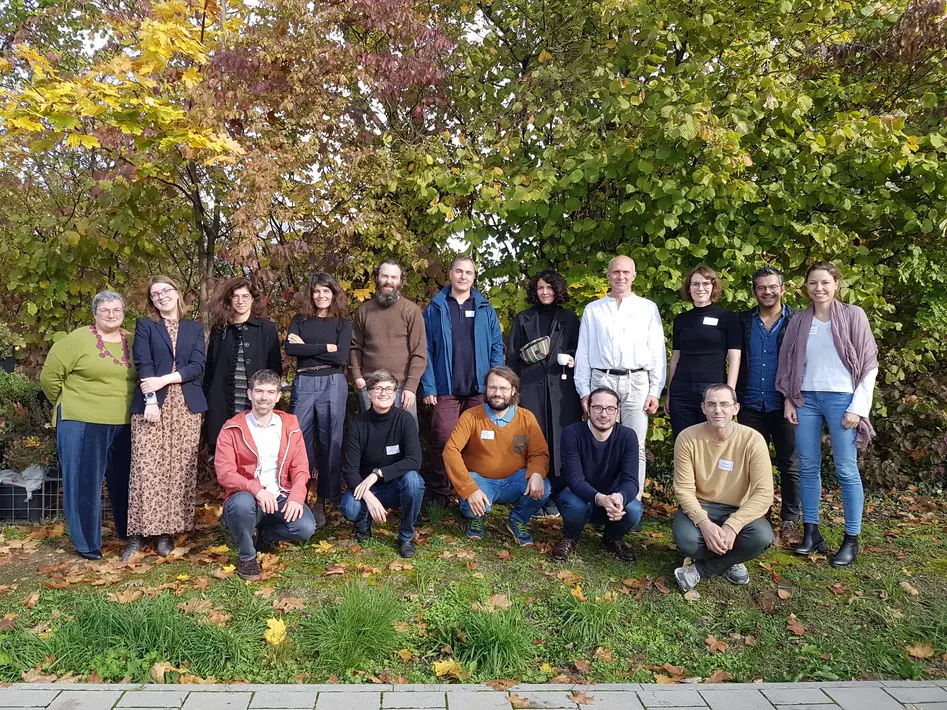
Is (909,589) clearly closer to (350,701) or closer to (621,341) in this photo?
(621,341)

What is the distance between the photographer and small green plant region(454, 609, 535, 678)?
338 centimetres

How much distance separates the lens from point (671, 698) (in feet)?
10.2

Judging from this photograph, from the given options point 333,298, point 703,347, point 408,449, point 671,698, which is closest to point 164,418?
point 333,298

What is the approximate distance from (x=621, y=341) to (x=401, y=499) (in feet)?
6.02

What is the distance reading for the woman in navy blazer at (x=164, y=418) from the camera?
4.64m

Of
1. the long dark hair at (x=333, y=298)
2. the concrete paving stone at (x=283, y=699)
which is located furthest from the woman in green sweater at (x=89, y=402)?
the concrete paving stone at (x=283, y=699)

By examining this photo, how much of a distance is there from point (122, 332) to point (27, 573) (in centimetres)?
161

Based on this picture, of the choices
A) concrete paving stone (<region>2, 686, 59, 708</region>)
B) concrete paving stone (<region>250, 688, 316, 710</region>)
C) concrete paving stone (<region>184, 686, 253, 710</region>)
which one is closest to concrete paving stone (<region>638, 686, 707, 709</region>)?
concrete paving stone (<region>250, 688, 316, 710</region>)

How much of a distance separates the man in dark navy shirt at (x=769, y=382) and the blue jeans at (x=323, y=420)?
2.88 metres

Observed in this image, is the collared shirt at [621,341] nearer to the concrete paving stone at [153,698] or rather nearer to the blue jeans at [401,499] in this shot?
the blue jeans at [401,499]

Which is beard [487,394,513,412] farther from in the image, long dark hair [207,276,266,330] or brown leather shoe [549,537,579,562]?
long dark hair [207,276,266,330]

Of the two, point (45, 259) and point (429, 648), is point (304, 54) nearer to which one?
point (45, 259)

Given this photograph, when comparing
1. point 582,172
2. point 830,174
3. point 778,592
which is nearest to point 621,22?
point 582,172

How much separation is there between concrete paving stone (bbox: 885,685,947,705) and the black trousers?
187cm
